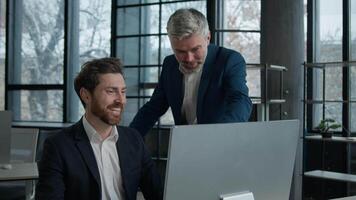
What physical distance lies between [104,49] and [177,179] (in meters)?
4.91

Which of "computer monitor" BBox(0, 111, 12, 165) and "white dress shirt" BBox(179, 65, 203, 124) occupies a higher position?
"white dress shirt" BBox(179, 65, 203, 124)

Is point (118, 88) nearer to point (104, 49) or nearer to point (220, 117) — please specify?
point (220, 117)

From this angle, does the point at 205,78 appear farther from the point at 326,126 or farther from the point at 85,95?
the point at 326,126

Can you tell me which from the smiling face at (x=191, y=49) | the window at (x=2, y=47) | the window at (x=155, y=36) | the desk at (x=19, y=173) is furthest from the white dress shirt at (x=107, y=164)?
the window at (x=2, y=47)

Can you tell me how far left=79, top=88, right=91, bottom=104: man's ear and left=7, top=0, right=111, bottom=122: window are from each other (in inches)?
163

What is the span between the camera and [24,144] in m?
3.67

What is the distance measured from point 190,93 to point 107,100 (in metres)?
0.33

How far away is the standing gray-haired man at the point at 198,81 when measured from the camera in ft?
4.83

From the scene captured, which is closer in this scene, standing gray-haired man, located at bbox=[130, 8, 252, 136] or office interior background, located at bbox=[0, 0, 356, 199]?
standing gray-haired man, located at bbox=[130, 8, 252, 136]

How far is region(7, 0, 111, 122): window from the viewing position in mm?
5812

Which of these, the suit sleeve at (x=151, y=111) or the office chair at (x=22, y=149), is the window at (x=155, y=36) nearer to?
the office chair at (x=22, y=149)

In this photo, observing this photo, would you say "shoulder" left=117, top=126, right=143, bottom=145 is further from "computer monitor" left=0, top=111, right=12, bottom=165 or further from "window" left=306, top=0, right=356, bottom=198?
"window" left=306, top=0, right=356, bottom=198

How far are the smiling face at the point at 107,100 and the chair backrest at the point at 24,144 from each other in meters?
2.17

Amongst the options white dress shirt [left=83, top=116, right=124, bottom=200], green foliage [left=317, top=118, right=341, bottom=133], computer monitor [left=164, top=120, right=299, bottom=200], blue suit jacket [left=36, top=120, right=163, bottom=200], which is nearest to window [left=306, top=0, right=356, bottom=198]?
green foliage [left=317, top=118, right=341, bottom=133]
